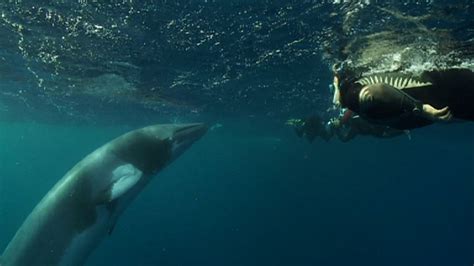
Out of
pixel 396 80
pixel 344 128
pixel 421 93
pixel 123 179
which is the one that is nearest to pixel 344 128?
pixel 344 128

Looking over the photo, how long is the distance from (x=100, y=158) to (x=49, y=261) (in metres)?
2.77

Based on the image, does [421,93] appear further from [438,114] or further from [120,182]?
[120,182]

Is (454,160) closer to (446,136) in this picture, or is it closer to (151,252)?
(446,136)

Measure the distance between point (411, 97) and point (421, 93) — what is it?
3.55 feet

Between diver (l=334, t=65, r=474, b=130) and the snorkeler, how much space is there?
1725 mm

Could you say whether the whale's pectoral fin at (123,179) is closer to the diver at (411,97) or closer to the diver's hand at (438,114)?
the diver at (411,97)

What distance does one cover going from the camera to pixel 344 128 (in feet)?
37.0

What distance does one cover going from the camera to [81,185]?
10.4m

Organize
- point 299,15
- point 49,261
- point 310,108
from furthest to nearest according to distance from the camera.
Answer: point 310,108, point 299,15, point 49,261

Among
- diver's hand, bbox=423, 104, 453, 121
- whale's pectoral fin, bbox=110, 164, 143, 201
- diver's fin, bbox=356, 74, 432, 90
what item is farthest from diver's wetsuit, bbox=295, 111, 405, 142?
whale's pectoral fin, bbox=110, 164, 143, 201

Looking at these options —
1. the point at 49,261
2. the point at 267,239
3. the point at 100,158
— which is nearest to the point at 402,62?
the point at 100,158

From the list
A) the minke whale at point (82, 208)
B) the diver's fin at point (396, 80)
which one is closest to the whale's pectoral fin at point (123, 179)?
the minke whale at point (82, 208)

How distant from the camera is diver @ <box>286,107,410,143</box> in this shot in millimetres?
9249

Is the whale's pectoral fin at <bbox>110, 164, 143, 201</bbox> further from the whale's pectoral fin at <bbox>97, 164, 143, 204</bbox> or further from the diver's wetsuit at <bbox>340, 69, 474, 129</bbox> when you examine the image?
the diver's wetsuit at <bbox>340, 69, 474, 129</bbox>
